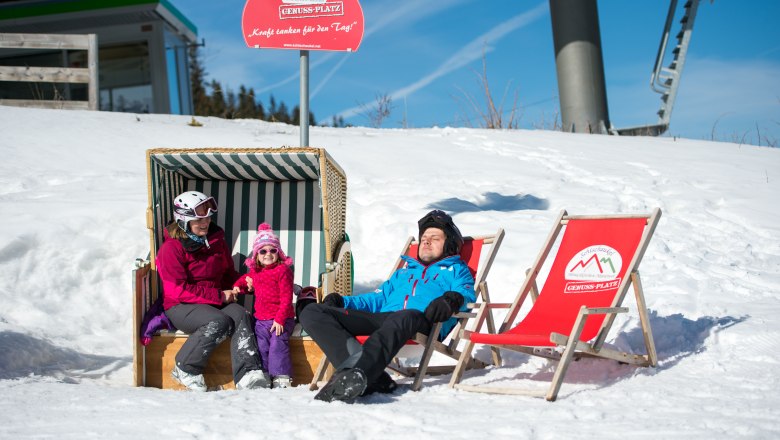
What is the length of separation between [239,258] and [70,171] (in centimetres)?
333

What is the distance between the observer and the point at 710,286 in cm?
556

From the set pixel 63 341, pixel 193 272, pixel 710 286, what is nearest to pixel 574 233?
pixel 710 286

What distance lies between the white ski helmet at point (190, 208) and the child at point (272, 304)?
39 centimetres

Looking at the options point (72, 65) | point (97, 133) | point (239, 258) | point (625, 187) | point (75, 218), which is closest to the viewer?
point (239, 258)

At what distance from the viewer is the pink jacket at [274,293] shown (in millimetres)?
4422

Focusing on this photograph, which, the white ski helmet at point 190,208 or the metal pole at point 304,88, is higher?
the metal pole at point 304,88

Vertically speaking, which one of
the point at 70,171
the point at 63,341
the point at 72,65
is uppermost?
the point at 72,65

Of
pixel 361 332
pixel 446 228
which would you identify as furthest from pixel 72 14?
pixel 361 332

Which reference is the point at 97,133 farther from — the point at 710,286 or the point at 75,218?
the point at 710,286

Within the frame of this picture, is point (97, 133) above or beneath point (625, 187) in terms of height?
above

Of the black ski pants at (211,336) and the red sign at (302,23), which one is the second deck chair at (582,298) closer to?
the black ski pants at (211,336)

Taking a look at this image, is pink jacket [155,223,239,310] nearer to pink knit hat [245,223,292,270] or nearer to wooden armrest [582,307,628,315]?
pink knit hat [245,223,292,270]

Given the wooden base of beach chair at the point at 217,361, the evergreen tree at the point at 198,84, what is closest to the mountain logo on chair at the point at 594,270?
the wooden base of beach chair at the point at 217,361

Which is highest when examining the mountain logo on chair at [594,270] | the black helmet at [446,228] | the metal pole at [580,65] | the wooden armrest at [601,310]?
the metal pole at [580,65]
